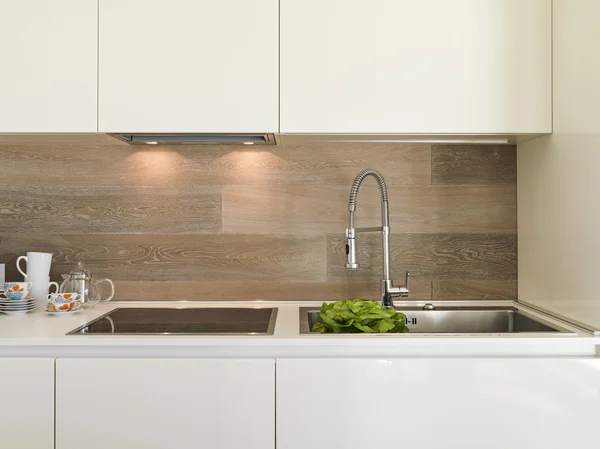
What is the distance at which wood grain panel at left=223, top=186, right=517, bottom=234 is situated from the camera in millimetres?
2254

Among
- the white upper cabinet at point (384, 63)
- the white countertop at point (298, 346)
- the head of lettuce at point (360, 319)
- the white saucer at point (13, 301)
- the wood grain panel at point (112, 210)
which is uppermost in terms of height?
the white upper cabinet at point (384, 63)

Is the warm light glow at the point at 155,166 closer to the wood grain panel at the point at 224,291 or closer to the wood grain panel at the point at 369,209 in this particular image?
the wood grain panel at the point at 369,209

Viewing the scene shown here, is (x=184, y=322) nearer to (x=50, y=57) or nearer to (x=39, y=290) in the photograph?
(x=39, y=290)

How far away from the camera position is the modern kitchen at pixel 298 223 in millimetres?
1609

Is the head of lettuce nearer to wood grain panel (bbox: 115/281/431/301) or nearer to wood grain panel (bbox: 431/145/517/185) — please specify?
wood grain panel (bbox: 115/281/431/301)

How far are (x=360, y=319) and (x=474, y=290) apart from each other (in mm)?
697

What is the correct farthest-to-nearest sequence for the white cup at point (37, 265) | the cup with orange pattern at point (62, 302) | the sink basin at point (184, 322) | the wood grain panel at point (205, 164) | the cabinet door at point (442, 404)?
the wood grain panel at point (205, 164), the white cup at point (37, 265), the cup with orange pattern at point (62, 302), the sink basin at point (184, 322), the cabinet door at point (442, 404)

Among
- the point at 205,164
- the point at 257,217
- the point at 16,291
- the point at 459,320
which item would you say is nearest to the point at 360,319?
the point at 459,320

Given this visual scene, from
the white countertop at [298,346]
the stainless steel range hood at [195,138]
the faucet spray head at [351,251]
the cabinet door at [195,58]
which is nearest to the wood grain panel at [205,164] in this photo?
the stainless steel range hood at [195,138]

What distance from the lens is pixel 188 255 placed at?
2271 millimetres

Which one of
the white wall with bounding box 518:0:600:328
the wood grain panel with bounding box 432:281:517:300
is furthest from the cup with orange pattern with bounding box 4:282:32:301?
the white wall with bounding box 518:0:600:328

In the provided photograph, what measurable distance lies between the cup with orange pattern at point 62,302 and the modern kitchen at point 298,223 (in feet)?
0.03

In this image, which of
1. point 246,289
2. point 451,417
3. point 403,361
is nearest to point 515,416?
point 451,417

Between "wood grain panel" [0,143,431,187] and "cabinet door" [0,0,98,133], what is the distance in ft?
1.27
